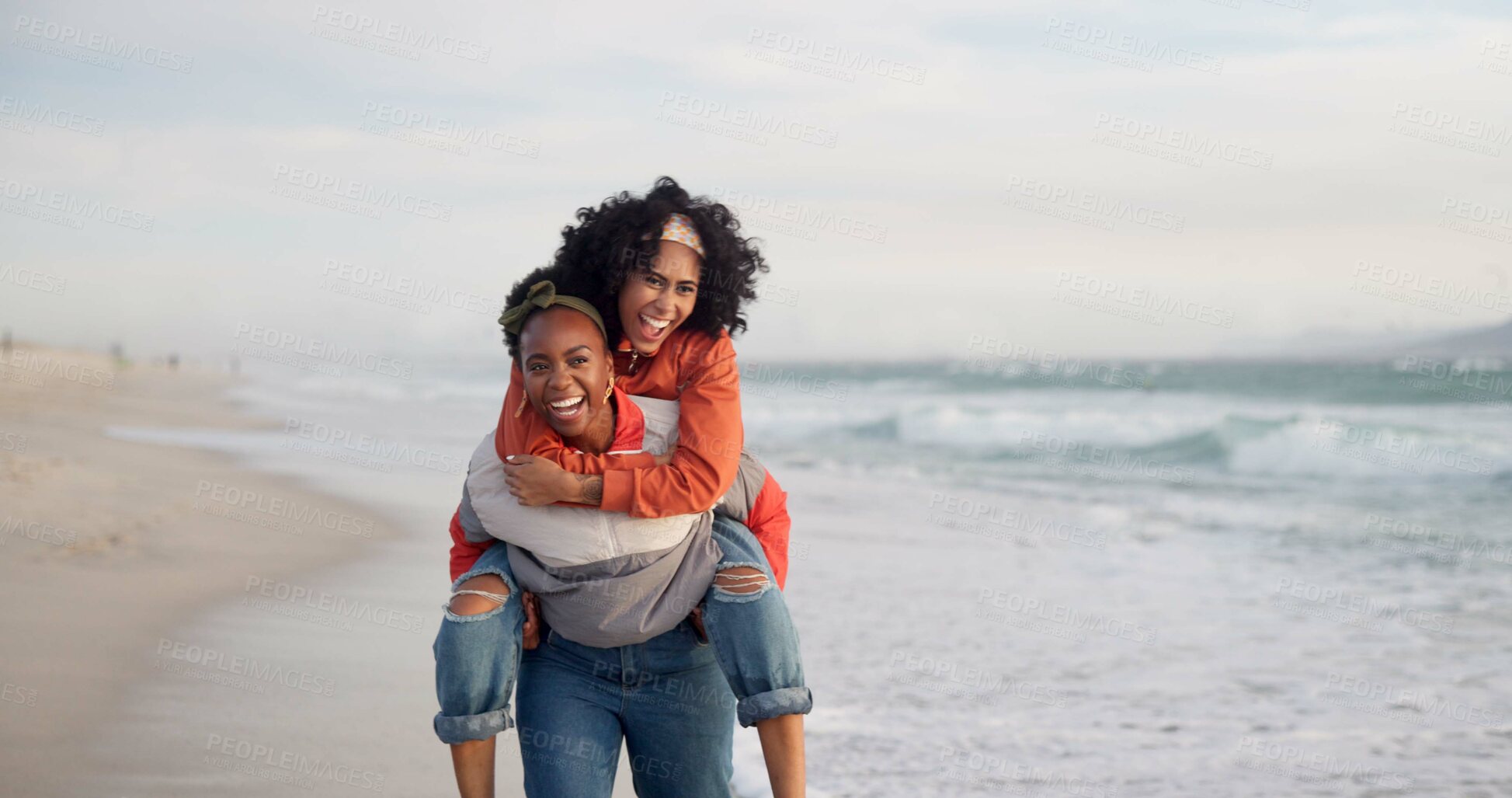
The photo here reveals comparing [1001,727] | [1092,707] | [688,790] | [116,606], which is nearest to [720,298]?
[688,790]

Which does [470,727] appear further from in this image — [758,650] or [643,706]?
[758,650]

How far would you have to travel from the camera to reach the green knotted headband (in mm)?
2479

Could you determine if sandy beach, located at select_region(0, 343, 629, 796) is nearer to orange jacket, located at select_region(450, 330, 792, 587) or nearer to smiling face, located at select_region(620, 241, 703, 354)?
orange jacket, located at select_region(450, 330, 792, 587)

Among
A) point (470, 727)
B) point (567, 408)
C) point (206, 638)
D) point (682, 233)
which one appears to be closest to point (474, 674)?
point (470, 727)

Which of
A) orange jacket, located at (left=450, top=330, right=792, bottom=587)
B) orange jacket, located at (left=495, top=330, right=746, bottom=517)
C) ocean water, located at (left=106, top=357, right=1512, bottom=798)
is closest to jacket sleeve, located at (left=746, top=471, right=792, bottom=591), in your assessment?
orange jacket, located at (left=450, top=330, right=792, bottom=587)

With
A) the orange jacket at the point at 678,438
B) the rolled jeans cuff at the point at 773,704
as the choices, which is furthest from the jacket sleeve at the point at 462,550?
the rolled jeans cuff at the point at 773,704

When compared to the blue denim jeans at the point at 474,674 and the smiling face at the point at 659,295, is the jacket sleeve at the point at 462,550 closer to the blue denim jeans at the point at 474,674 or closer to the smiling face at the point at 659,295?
the blue denim jeans at the point at 474,674

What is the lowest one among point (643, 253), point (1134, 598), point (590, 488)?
point (1134, 598)

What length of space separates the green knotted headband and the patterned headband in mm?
234

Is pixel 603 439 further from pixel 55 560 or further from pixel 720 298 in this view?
pixel 55 560

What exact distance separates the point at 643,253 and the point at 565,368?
36 centimetres

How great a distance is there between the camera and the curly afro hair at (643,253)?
263cm

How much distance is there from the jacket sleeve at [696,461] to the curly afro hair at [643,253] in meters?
0.19

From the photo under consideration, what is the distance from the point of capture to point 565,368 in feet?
7.95
